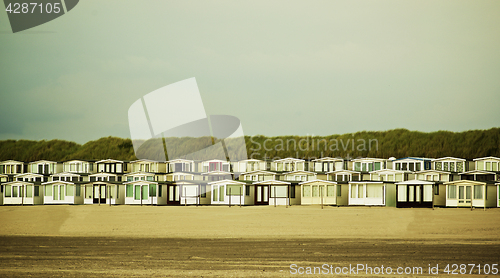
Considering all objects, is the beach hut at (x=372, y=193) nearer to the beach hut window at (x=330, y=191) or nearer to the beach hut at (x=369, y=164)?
the beach hut window at (x=330, y=191)

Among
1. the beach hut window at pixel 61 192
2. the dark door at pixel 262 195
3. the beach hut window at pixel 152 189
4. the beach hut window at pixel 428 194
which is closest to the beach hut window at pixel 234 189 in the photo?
the dark door at pixel 262 195

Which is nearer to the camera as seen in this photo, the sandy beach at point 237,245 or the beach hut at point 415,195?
the sandy beach at point 237,245

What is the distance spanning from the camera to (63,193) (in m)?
48.5

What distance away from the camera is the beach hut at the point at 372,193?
41656 mm

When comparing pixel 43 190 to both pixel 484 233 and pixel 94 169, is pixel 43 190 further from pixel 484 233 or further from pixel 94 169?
pixel 484 233

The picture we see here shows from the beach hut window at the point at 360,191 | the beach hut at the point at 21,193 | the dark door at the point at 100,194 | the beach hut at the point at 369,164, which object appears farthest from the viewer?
the beach hut at the point at 369,164

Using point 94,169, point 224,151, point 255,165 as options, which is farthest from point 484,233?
point 224,151

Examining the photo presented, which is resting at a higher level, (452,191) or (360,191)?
(452,191)

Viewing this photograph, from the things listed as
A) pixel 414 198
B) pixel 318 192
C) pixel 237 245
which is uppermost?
pixel 237 245

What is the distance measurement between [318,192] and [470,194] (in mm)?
12795

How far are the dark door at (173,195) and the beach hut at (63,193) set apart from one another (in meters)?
9.20

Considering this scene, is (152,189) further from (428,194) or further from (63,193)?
(428,194)

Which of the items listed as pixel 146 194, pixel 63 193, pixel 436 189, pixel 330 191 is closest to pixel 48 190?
pixel 63 193

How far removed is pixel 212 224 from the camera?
26.6 m
